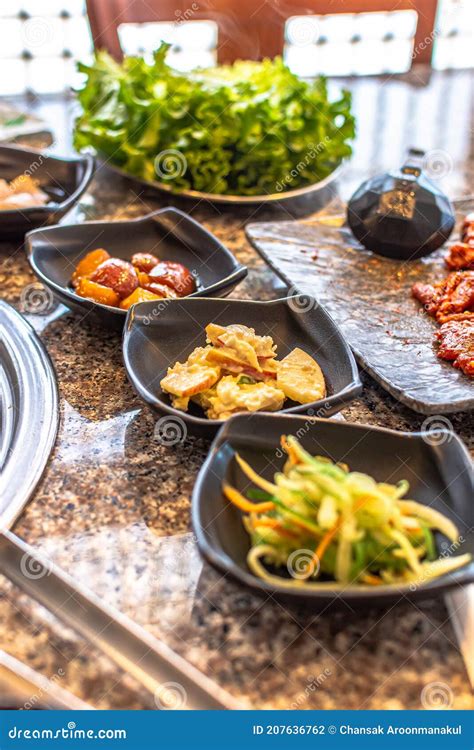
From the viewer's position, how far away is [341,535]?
1.27 meters

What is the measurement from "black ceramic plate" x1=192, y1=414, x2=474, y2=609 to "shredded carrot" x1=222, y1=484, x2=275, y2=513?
0.02 m

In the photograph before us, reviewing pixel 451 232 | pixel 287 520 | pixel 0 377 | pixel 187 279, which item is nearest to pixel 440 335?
pixel 451 232

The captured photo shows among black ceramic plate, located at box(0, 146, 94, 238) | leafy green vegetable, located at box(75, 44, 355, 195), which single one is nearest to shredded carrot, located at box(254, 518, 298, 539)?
black ceramic plate, located at box(0, 146, 94, 238)

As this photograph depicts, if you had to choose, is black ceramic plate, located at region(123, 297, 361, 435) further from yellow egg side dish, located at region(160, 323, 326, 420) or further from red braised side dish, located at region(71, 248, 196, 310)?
red braised side dish, located at region(71, 248, 196, 310)

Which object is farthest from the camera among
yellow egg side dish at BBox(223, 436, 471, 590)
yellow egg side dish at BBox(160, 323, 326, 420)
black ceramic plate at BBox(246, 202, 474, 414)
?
black ceramic plate at BBox(246, 202, 474, 414)

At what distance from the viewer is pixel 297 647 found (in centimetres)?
133

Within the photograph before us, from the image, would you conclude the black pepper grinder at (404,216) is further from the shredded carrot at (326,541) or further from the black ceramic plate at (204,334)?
the shredded carrot at (326,541)

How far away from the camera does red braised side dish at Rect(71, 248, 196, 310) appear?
6.72 feet

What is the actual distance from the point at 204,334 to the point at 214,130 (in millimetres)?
1045

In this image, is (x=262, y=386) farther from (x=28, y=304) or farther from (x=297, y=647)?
(x=28, y=304)

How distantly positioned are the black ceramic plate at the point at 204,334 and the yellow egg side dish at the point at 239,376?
0.04 meters

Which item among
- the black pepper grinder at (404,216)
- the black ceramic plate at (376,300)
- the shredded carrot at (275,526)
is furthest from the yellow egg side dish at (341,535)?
the black pepper grinder at (404,216)

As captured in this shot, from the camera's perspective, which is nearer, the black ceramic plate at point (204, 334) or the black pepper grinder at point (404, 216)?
the black ceramic plate at point (204, 334)

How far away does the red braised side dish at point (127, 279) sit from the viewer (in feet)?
6.72
